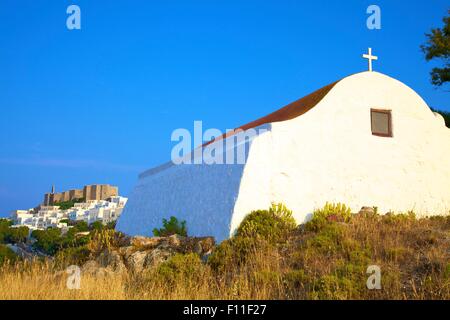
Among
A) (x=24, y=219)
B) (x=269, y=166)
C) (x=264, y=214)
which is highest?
(x=24, y=219)

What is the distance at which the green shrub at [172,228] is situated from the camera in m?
16.8

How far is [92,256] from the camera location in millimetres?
14891

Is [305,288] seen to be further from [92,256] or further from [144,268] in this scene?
[92,256]

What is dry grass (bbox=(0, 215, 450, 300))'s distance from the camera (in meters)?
9.08

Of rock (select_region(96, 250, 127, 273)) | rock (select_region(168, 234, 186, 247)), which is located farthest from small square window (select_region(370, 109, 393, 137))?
rock (select_region(96, 250, 127, 273))

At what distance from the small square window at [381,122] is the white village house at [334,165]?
36 millimetres

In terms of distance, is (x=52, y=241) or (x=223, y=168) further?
(x=52, y=241)

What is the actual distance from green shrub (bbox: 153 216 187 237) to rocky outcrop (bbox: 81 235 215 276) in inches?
86.0

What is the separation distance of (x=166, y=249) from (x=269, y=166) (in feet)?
13.3

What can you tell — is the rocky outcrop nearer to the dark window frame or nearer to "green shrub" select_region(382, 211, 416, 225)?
"green shrub" select_region(382, 211, 416, 225)

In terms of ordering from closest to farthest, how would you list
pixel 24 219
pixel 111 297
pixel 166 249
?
1. pixel 111 297
2. pixel 166 249
3. pixel 24 219

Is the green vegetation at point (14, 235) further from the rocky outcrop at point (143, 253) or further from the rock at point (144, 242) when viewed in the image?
the rocky outcrop at point (143, 253)
